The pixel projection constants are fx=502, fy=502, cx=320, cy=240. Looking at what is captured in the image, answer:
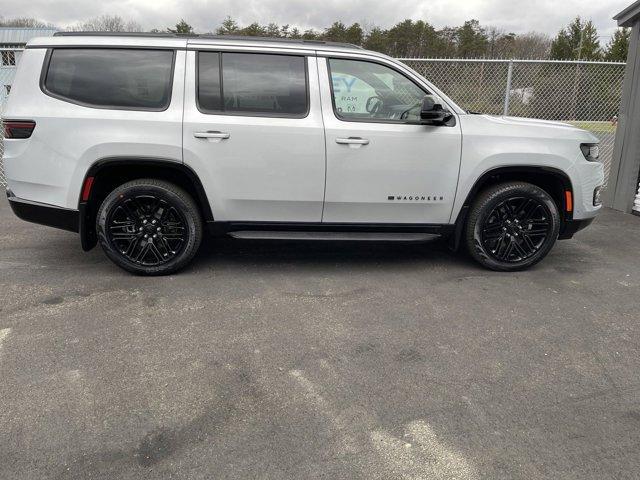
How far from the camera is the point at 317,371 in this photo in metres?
2.99

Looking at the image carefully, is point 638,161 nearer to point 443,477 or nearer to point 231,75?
point 231,75

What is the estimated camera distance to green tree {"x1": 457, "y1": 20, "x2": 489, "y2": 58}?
2670 centimetres

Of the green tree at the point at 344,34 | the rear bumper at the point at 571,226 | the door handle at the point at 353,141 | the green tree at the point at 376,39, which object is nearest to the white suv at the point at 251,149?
the door handle at the point at 353,141

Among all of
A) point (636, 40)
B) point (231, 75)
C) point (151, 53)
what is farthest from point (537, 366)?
point (636, 40)

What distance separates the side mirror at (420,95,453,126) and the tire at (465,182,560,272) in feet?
2.61

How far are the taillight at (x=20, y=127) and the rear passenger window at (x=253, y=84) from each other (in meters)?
1.34

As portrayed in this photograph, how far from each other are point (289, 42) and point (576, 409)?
3468 millimetres

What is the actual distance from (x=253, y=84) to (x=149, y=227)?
1.49 m

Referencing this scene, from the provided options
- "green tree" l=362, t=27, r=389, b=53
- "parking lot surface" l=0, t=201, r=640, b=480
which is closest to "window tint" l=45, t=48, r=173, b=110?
"parking lot surface" l=0, t=201, r=640, b=480

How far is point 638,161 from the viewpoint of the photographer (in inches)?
A: 274

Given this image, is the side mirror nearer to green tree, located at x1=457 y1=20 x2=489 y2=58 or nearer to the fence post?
the fence post

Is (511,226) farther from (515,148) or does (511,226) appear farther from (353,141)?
(353,141)

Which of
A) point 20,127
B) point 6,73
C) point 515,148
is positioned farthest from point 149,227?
point 6,73

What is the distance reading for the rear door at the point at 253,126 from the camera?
406cm
